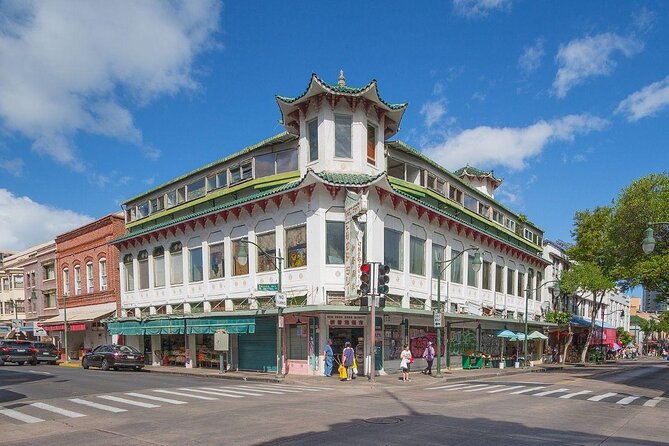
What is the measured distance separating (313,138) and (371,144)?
3.12m

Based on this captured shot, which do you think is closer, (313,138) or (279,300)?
(279,300)

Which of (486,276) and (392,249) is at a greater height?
(392,249)

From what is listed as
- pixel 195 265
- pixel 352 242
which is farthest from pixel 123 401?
pixel 195 265

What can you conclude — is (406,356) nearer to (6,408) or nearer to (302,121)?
(302,121)

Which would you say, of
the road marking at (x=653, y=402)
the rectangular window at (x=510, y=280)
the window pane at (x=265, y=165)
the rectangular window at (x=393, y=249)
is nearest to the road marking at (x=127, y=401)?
the rectangular window at (x=393, y=249)

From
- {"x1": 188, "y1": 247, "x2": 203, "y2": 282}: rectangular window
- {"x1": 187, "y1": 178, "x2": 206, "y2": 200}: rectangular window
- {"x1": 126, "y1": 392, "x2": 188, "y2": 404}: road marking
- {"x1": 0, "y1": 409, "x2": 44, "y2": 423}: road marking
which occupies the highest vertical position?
{"x1": 187, "y1": 178, "x2": 206, "y2": 200}: rectangular window

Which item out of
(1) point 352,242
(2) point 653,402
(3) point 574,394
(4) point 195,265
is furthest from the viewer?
(4) point 195,265

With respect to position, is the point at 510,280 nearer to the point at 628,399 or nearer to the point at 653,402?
the point at 628,399

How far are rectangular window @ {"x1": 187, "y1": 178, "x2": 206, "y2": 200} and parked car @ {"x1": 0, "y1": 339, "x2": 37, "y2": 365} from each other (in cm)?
1478

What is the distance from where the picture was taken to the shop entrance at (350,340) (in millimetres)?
23594

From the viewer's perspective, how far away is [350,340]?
2381 cm

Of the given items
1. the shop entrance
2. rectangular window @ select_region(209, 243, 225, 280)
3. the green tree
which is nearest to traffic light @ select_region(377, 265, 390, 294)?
the shop entrance

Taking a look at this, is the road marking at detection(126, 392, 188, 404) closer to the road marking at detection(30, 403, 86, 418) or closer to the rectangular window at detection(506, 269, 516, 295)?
the road marking at detection(30, 403, 86, 418)

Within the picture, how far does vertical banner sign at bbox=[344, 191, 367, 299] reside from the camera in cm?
2214
